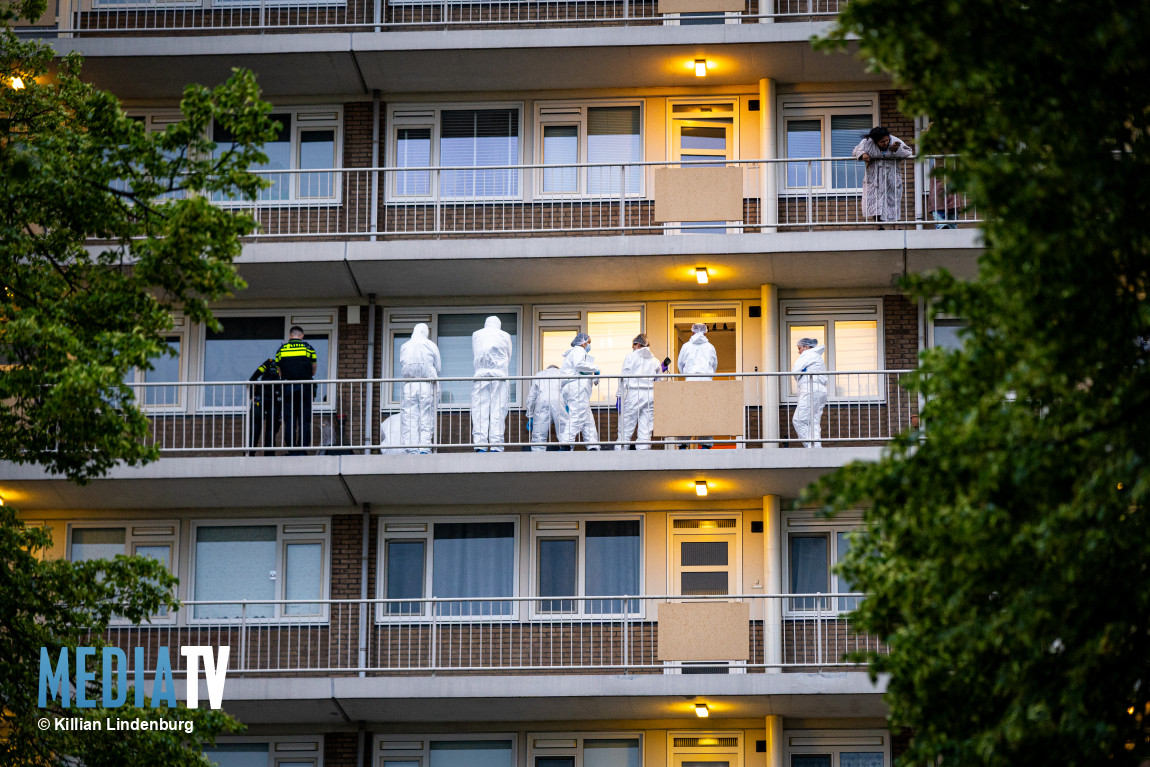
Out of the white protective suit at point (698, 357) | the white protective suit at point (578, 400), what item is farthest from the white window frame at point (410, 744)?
the white protective suit at point (698, 357)

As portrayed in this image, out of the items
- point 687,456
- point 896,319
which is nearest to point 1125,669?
point 687,456

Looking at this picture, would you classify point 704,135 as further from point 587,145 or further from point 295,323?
point 295,323

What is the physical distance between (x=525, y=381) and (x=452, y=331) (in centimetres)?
145

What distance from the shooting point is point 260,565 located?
22797 millimetres

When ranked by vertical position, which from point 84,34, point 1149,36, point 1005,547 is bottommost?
point 1005,547

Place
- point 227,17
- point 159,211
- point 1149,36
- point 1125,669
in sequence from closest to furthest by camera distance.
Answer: point 1149,36, point 1125,669, point 159,211, point 227,17

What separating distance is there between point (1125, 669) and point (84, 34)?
1921 cm

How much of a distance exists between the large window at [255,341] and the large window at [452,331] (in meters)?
0.92

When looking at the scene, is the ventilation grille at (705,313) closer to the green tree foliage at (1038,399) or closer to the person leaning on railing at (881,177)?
the person leaning on railing at (881,177)

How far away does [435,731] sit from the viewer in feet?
72.4

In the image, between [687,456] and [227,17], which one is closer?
[687,456]

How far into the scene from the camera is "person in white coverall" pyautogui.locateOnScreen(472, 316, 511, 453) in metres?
22.0

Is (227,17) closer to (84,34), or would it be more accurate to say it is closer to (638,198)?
(84,34)

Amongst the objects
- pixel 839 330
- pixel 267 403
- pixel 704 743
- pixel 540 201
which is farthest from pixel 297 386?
pixel 839 330
